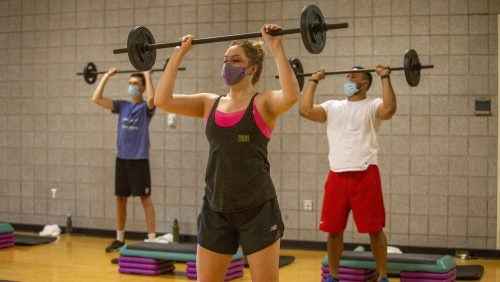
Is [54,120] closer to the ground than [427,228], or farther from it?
farther from it

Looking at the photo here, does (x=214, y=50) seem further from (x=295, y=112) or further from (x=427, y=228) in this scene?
(x=427, y=228)

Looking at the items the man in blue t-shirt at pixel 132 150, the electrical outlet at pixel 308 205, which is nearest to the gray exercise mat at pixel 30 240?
the man in blue t-shirt at pixel 132 150

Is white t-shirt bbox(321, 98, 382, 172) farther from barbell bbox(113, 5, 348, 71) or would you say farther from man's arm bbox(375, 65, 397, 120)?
barbell bbox(113, 5, 348, 71)

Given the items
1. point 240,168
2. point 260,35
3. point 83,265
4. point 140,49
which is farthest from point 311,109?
point 83,265

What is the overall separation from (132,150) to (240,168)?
368cm

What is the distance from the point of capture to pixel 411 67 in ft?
16.3

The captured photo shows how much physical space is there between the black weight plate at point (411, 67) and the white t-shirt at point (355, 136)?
0.31 metres

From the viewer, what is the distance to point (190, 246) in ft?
18.1

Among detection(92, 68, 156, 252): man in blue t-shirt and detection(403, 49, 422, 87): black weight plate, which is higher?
detection(403, 49, 422, 87): black weight plate

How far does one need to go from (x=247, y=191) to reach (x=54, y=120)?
5055mm

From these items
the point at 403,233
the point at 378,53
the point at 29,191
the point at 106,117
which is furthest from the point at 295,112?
the point at 29,191

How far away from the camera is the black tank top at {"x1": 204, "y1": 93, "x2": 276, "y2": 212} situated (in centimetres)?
295

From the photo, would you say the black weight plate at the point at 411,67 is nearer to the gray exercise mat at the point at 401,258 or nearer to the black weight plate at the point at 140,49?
the gray exercise mat at the point at 401,258

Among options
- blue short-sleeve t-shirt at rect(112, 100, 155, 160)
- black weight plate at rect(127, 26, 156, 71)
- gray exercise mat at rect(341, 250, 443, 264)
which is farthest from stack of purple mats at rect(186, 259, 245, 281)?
black weight plate at rect(127, 26, 156, 71)
